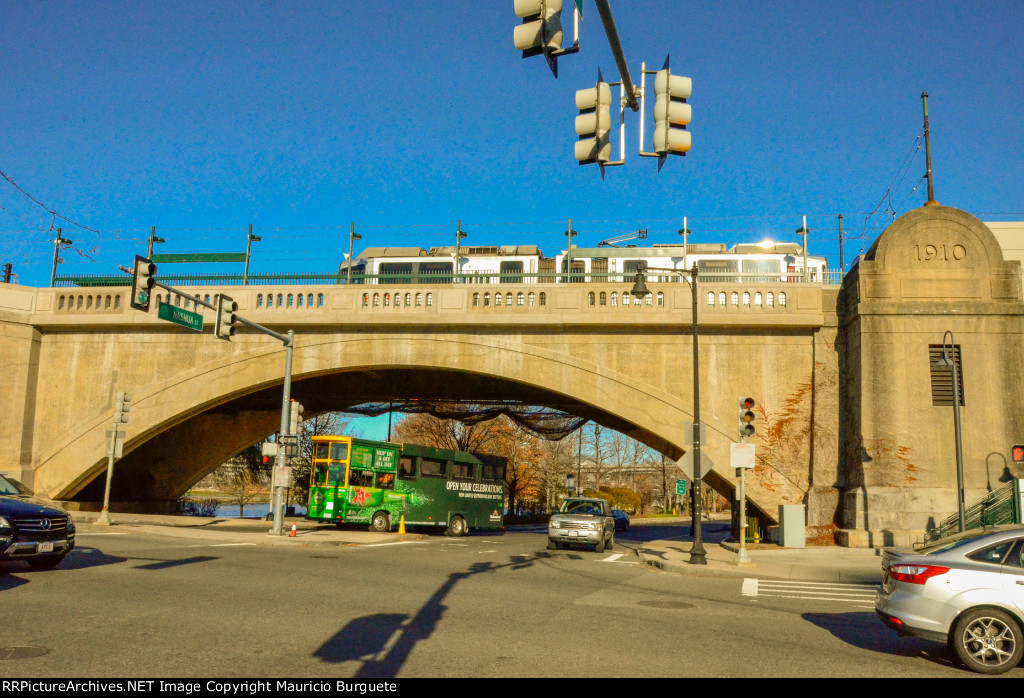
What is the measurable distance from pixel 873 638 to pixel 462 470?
78.8ft

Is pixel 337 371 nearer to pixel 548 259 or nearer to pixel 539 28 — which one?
pixel 548 259

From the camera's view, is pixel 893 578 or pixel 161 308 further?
pixel 161 308

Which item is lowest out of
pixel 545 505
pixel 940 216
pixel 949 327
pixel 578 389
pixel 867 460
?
pixel 545 505

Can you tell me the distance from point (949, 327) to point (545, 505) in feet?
142

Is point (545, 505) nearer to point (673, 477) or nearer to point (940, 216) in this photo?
point (673, 477)

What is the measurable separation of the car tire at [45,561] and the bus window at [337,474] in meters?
14.9

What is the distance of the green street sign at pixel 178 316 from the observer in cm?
1927

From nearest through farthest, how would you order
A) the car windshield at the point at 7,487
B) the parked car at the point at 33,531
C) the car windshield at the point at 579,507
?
the parked car at the point at 33,531 < the car windshield at the point at 7,487 < the car windshield at the point at 579,507

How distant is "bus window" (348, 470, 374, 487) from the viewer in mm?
28219

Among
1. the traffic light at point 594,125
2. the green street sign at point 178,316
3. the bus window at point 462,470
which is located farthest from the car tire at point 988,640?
the bus window at point 462,470

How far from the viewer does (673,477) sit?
87.2m

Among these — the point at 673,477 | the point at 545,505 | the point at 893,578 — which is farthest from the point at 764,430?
the point at 673,477

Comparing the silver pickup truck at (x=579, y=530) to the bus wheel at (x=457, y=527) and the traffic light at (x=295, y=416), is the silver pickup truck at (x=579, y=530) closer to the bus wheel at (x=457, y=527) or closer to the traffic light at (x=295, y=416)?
the bus wheel at (x=457, y=527)
